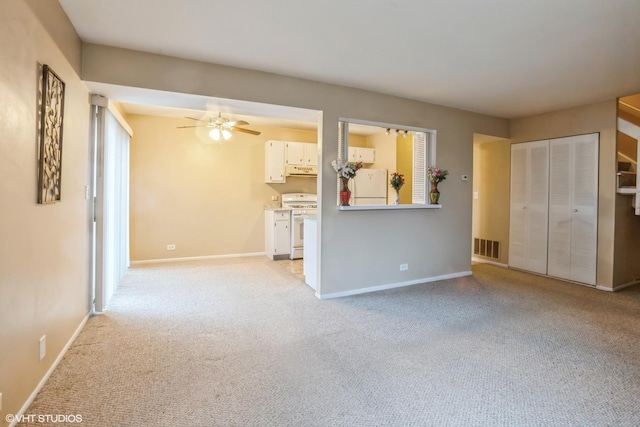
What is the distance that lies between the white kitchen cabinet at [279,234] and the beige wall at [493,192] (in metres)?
3.66

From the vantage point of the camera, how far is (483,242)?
240 inches

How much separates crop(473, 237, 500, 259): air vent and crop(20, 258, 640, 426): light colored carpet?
180 cm

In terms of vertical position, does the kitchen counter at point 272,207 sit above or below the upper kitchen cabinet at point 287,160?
below

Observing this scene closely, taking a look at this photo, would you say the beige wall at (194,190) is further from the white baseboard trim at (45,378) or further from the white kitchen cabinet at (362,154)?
the white baseboard trim at (45,378)

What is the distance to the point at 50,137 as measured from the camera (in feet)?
7.19

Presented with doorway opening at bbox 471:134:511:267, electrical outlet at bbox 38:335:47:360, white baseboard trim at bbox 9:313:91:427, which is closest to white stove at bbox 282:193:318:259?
doorway opening at bbox 471:134:511:267

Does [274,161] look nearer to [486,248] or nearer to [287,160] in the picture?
[287,160]

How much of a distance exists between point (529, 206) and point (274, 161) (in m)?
4.58

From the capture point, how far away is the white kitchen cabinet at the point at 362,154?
685 cm

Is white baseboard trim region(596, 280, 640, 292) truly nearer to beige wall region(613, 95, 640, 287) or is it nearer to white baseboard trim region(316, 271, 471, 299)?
beige wall region(613, 95, 640, 287)

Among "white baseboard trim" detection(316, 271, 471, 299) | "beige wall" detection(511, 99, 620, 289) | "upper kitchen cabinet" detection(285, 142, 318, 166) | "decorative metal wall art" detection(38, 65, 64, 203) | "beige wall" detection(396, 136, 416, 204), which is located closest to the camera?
"decorative metal wall art" detection(38, 65, 64, 203)

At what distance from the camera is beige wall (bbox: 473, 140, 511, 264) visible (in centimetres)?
563

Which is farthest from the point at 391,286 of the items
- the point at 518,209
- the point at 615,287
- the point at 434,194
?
the point at 615,287

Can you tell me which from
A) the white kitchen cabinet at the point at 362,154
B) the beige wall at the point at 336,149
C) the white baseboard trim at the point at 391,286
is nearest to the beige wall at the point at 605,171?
the beige wall at the point at 336,149
